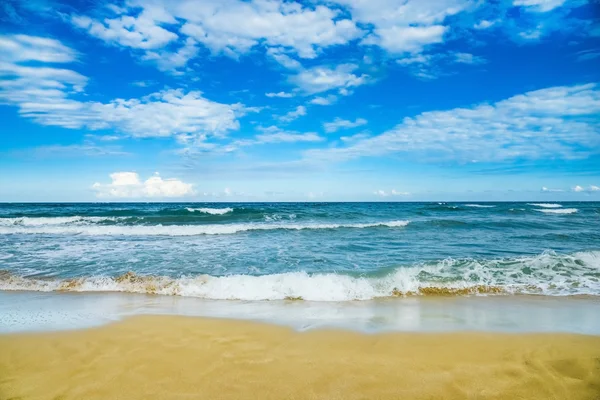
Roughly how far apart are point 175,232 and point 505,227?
63.9 feet

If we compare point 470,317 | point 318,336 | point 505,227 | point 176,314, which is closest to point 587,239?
point 505,227

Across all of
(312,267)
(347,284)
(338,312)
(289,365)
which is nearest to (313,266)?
(312,267)

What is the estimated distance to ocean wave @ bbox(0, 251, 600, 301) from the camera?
23.5 ft

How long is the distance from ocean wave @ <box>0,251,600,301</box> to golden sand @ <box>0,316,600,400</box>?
7.49 ft

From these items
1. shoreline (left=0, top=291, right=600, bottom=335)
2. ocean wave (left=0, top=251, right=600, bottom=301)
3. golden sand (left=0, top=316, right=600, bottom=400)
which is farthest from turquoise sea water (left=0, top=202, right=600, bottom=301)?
golden sand (left=0, top=316, right=600, bottom=400)

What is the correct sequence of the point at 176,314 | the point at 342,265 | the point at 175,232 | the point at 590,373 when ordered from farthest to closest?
the point at 175,232 → the point at 342,265 → the point at 176,314 → the point at 590,373

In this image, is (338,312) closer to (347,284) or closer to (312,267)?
(347,284)

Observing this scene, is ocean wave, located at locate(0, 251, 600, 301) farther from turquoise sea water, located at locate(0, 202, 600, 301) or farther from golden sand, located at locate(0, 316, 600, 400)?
golden sand, located at locate(0, 316, 600, 400)

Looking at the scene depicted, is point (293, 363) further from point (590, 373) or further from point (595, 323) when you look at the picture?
point (595, 323)

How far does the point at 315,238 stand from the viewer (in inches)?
637

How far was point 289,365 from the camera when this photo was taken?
3809 mm

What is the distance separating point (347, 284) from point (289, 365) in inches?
154

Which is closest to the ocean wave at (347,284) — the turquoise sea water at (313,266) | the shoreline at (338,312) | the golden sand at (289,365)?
the turquoise sea water at (313,266)

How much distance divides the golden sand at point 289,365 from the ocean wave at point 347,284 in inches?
89.8
